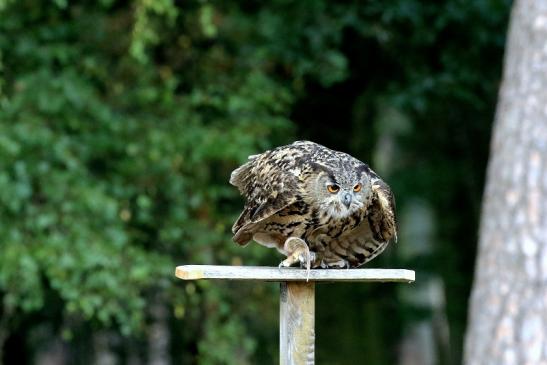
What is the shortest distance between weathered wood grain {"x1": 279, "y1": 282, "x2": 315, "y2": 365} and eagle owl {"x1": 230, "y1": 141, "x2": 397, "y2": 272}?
10cm

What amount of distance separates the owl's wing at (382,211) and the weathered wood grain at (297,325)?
395 mm

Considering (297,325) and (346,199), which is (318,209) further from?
(297,325)

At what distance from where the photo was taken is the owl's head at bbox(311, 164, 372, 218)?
11.8 feet

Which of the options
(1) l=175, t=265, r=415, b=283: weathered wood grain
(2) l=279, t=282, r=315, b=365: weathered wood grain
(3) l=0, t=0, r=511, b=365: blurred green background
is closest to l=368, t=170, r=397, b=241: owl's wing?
(1) l=175, t=265, r=415, b=283: weathered wood grain

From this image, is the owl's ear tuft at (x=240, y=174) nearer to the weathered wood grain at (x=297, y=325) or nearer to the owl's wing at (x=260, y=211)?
the owl's wing at (x=260, y=211)

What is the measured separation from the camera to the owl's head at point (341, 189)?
3.60m

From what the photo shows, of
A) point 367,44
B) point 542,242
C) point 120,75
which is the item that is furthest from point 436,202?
point 542,242

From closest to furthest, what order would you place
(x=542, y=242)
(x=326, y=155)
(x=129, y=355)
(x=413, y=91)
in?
(x=326, y=155) → (x=542, y=242) → (x=413, y=91) → (x=129, y=355)

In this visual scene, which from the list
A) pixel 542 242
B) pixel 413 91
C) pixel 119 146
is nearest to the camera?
pixel 542 242

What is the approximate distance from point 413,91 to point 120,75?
2.13 m

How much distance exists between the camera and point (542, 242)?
19.4 ft

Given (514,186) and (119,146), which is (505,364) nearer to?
(514,186)

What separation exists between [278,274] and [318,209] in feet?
1.23

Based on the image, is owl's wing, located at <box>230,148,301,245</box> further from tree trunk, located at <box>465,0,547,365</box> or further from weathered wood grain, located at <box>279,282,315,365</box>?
tree trunk, located at <box>465,0,547,365</box>
